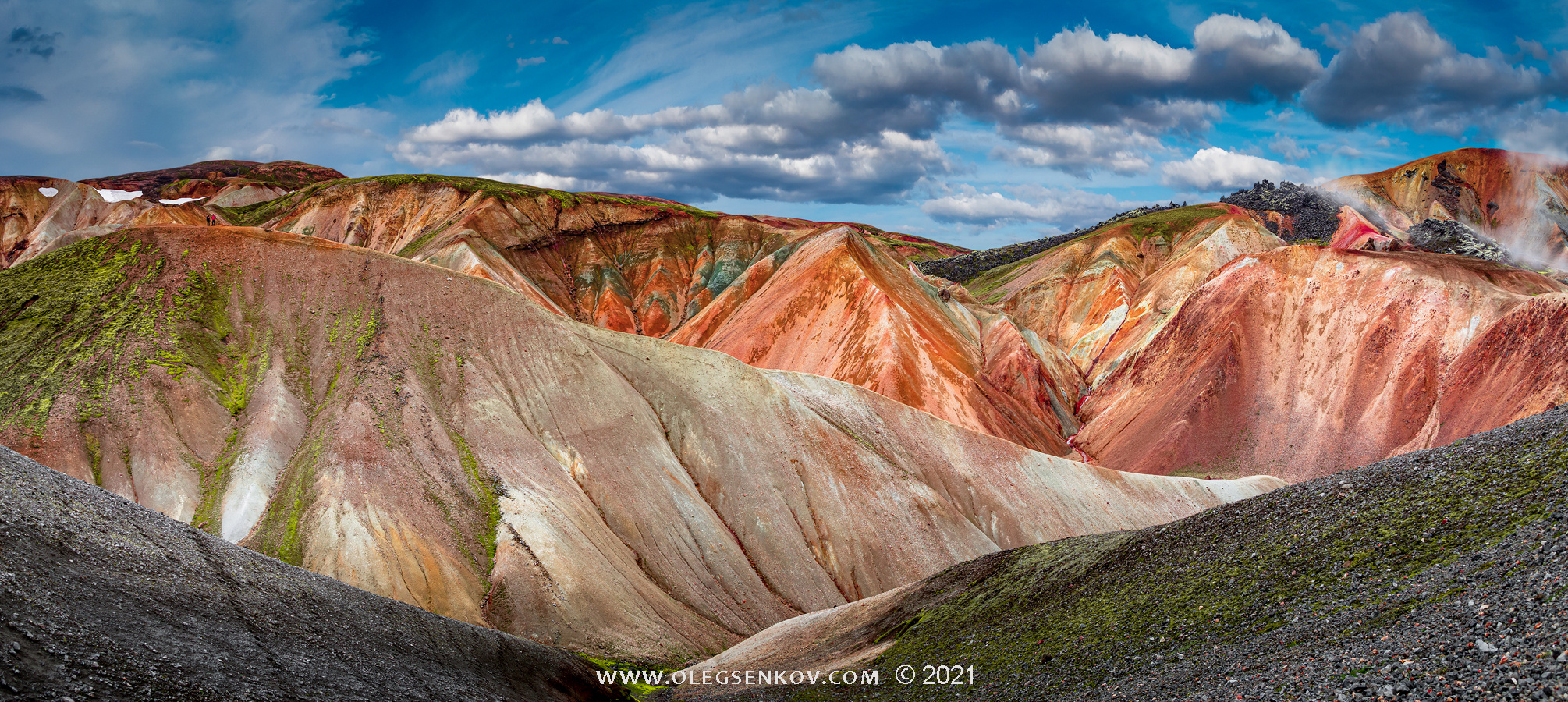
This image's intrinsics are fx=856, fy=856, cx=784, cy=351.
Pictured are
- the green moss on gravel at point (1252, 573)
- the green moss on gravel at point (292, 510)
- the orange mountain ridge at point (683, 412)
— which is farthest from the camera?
the orange mountain ridge at point (683, 412)

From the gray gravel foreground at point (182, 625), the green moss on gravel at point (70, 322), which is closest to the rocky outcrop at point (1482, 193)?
the gray gravel foreground at point (182, 625)

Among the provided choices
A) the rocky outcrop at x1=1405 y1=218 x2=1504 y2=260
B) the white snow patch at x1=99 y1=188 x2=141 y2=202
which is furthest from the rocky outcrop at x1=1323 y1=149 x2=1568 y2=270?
the white snow patch at x1=99 y1=188 x2=141 y2=202

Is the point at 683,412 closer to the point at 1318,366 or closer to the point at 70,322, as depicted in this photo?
the point at 70,322

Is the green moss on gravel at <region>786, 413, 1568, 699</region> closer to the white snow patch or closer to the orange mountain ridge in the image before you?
the orange mountain ridge

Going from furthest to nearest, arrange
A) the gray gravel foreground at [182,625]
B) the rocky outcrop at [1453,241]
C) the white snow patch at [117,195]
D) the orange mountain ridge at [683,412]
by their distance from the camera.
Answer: the white snow patch at [117,195] < the rocky outcrop at [1453,241] < the orange mountain ridge at [683,412] < the gray gravel foreground at [182,625]

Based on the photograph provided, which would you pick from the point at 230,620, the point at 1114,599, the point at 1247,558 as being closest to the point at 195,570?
the point at 230,620

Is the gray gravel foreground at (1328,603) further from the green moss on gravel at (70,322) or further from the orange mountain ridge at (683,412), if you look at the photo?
the green moss on gravel at (70,322)

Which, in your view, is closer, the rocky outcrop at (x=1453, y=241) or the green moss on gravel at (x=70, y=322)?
the green moss on gravel at (x=70, y=322)
